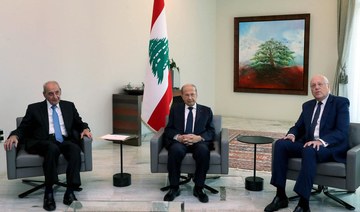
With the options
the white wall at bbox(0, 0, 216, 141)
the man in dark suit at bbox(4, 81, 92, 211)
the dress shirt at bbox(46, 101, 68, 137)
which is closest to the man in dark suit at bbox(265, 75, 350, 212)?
the man in dark suit at bbox(4, 81, 92, 211)

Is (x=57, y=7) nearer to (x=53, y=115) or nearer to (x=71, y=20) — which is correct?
(x=71, y=20)

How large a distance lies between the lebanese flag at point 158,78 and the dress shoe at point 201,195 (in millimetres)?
1455

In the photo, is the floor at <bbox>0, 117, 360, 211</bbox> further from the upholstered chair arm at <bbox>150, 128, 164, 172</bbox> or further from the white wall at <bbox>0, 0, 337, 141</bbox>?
the white wall at <bbox>0, 0, 337, 141</bbox>

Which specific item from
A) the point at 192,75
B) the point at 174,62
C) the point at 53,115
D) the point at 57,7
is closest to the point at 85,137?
the point at 53,115

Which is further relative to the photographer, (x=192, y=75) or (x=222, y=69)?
(x=222, y=69)

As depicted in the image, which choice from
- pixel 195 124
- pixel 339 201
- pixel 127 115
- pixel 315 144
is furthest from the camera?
pixel 127 115

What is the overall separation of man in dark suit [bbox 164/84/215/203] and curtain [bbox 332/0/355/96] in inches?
199

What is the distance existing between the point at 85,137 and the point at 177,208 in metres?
1.61

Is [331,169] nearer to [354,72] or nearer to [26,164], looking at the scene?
[26,164]

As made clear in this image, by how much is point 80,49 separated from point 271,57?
5.02 metres

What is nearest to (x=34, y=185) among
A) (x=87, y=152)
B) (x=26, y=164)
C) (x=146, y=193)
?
(x=26, y=164)

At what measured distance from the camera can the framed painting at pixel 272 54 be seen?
8922 mm

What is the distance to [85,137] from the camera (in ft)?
13.6

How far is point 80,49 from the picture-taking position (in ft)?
19.2
